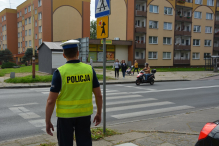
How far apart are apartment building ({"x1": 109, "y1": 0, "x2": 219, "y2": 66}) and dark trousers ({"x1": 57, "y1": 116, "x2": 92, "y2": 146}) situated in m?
38.4

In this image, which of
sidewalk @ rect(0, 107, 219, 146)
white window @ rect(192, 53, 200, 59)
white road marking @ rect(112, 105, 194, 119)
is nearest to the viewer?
sidewalk @ rect(0, 107, 219, 146)

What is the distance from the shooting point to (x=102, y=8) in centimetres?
478

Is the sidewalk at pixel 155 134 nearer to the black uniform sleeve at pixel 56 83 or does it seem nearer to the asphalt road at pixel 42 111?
the asphalt road at pixel 42 111

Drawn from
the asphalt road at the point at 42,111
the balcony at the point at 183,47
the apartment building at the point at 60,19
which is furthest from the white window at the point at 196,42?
the asphalt road at the point at 42,111

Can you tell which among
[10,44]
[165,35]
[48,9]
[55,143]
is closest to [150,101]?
[55,143]

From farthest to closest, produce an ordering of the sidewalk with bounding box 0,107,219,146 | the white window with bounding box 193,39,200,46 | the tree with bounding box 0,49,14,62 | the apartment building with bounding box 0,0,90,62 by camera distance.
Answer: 1. the tree with bounding box 0,49,14,62
2. the white window with bounding box 193,39,200,46
3. the apartment building with bounding box 0,0,90,62
4. the sidewalk with bounding box 0,107,219,146

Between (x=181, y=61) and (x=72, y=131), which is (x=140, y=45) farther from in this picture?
(x=72, y=131)

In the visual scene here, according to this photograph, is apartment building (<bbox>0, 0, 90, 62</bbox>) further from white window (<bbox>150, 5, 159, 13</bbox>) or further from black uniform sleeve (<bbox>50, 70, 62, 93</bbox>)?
black uniform sleeve (<bbox>50, 70, 62, 93</bbox>)

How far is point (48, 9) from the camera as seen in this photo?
43.7 meters

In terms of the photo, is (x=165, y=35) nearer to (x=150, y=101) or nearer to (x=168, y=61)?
(x=168, y=61)

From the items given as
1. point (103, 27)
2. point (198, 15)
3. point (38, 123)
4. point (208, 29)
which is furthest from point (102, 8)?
point (208, 29)

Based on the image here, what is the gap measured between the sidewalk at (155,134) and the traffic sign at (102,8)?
2.64 m

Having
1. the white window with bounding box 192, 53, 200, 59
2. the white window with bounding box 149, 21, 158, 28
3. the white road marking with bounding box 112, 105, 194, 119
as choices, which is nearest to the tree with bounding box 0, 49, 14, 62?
the white window with bounding box 149, 21, 158, 28

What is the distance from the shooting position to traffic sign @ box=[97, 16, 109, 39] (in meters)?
4.73
